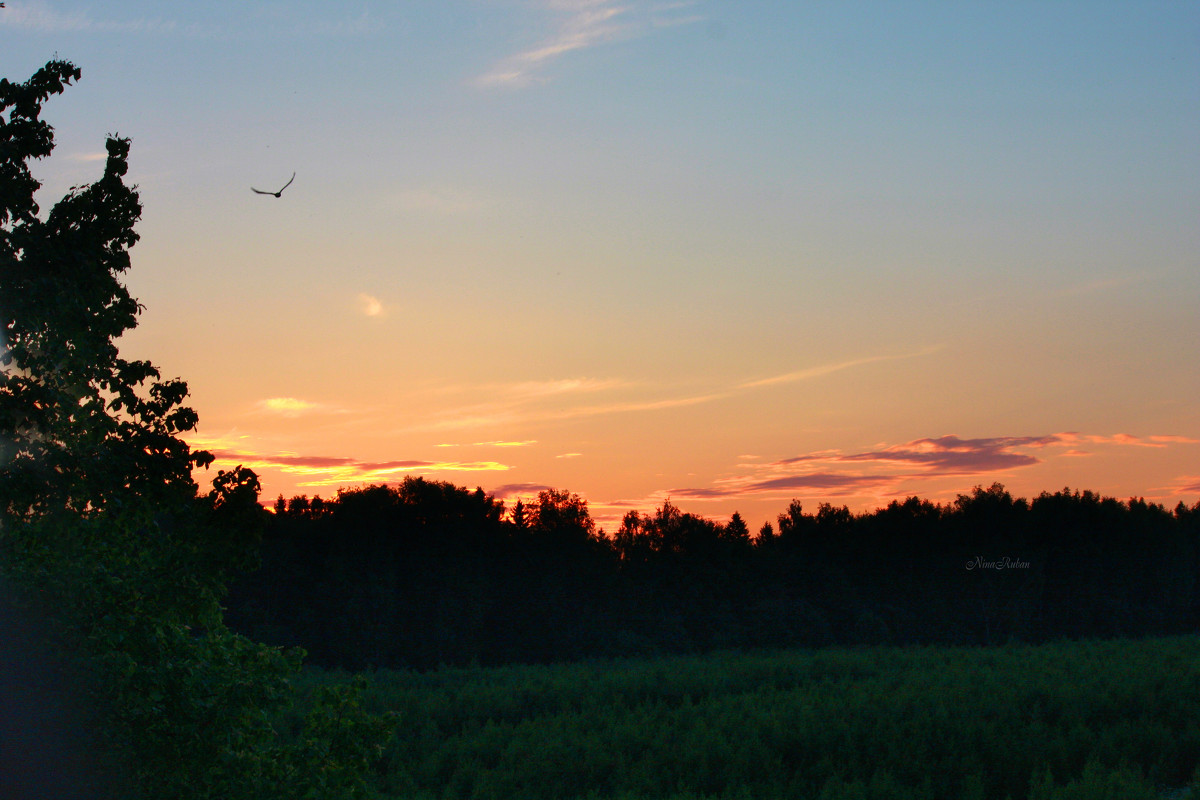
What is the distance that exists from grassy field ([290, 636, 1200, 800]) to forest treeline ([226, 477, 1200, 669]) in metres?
Result: 22.7

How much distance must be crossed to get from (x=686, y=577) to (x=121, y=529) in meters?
73.1

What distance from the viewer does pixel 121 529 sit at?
10914 millimetres

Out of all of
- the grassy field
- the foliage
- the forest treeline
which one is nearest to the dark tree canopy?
the foliage

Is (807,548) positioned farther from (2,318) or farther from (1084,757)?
(2,318)

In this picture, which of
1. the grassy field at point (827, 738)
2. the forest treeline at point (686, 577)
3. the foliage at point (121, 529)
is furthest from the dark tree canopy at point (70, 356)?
the forest treeline at point (686, 577)

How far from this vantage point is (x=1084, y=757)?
89.6ft

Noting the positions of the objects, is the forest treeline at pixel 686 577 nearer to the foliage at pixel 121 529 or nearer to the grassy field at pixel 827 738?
the grassy field at pixel 827 738

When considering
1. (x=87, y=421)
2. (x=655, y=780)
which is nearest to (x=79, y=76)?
(x=87, y=421)

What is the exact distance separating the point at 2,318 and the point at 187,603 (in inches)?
146

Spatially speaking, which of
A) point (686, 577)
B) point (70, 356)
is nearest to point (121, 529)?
point (70, 356)

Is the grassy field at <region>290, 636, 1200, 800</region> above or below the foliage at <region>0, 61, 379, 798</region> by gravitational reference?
below

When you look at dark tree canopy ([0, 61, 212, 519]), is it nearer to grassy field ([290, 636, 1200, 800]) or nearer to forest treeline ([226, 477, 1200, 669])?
grassy field ([290, 636, 1200, 800])

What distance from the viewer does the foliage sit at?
998 centimetres

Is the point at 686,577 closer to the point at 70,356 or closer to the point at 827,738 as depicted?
the point at 827,738
